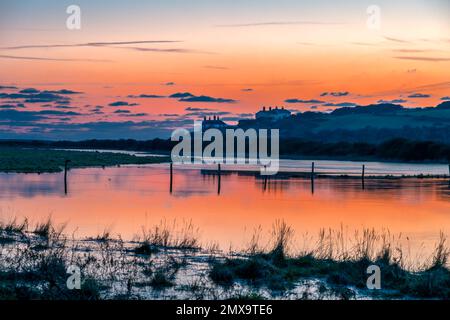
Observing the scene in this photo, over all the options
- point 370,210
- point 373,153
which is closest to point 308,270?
point 370,210

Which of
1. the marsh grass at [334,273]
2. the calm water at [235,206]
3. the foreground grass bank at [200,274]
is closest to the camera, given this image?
the foreground grass bank at [200,274]

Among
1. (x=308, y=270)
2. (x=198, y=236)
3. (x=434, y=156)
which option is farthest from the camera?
(x=434, y=156)

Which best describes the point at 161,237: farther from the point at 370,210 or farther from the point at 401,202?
the point at 401,202

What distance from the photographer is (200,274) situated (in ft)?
48.3

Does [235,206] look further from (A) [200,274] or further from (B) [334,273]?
(B) [334,273]

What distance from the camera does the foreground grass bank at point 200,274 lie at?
41.5ft

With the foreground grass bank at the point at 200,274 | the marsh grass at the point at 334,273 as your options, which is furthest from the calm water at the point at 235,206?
the marsh grass at the point at 334,273

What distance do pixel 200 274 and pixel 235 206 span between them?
64.2 ft

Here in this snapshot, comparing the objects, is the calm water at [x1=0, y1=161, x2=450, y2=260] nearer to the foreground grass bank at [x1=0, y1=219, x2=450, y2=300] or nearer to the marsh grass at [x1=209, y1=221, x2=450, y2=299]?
the foreground grass bank at [x1=0, y1=219, x2=450, y2=300]

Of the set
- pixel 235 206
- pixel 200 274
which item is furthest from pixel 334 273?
pixel 235 206

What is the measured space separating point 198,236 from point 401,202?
677 inches

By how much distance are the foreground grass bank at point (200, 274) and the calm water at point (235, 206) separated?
12.2 ft

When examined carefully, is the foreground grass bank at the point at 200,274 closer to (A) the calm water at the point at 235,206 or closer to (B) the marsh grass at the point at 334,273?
(B) the marsh grass at the point at 334,273
